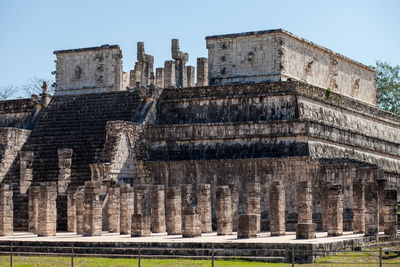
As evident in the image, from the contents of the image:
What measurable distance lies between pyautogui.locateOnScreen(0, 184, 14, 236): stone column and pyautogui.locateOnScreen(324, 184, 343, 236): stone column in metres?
11.4

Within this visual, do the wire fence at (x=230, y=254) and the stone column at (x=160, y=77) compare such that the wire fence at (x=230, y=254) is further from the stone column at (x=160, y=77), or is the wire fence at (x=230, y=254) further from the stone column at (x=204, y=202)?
the stone column at (x=160, y=77)

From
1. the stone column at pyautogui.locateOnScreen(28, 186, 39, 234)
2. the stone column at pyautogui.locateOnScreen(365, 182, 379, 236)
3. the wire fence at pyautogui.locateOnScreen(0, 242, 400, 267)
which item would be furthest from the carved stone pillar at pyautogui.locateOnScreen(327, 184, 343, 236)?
the stone column at pyautogui.locateOnScreen(28, 186, 39, 234)

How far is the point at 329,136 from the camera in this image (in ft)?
116

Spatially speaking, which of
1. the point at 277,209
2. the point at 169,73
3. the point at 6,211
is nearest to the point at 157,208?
the point at 277,209

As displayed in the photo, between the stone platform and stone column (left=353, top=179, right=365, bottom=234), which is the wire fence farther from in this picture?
stone column (left=353, top=179, right=365, bottom=234)

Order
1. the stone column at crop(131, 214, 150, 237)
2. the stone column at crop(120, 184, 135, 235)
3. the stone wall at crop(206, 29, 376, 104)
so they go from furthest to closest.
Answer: the stone wall at crop(206, 29, 376, 104), the stone column at crop(120, 184, 135, 235), the stone column at crop(131, 214, 150, 237)

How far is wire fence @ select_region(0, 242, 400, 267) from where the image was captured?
22.8m

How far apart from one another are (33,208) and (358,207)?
12.3 meters

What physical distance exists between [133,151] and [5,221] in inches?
264

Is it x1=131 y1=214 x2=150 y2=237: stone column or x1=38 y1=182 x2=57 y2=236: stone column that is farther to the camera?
x1=38 y1=182 x2=57 y2=236: stone column

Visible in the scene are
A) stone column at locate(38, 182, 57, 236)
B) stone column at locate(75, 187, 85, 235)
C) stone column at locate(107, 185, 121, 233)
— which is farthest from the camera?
stone column at locate(107, 185, 121, 233)

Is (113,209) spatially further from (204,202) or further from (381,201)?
(381,201)

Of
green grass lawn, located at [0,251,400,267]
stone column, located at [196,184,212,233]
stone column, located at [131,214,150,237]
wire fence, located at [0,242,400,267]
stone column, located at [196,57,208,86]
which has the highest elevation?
stone column, located at [196,57,208,86]

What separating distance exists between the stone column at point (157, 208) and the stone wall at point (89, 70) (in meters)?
12.2
